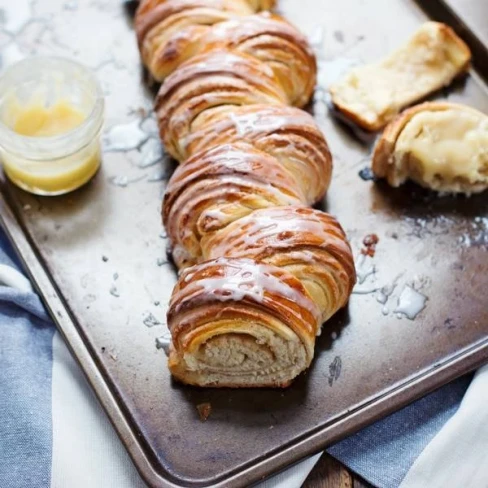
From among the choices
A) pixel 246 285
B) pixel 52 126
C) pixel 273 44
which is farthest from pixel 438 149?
pixel 52 126

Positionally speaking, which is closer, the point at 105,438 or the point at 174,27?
the point at 105,438

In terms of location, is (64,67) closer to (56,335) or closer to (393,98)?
(56,335)

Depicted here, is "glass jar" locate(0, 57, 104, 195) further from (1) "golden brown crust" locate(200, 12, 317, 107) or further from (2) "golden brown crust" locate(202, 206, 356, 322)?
(2) "golden brown crust" locate(202, 206, 356, 322)

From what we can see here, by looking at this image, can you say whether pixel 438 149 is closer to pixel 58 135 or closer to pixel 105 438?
pixel 58 135

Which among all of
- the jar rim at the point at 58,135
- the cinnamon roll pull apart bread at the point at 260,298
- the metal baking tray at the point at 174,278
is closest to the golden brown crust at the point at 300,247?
the cinnamon roll pull apart bread at the point at 260,298

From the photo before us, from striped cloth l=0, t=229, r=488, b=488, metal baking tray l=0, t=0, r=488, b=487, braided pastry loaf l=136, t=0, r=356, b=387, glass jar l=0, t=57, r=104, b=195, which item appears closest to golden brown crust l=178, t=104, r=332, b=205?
braided pastry loaf l=136, t=0, r=356, b=387

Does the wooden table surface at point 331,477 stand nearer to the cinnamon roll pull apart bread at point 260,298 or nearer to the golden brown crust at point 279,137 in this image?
the cinnamon roll pull apart bread at point 260,298
